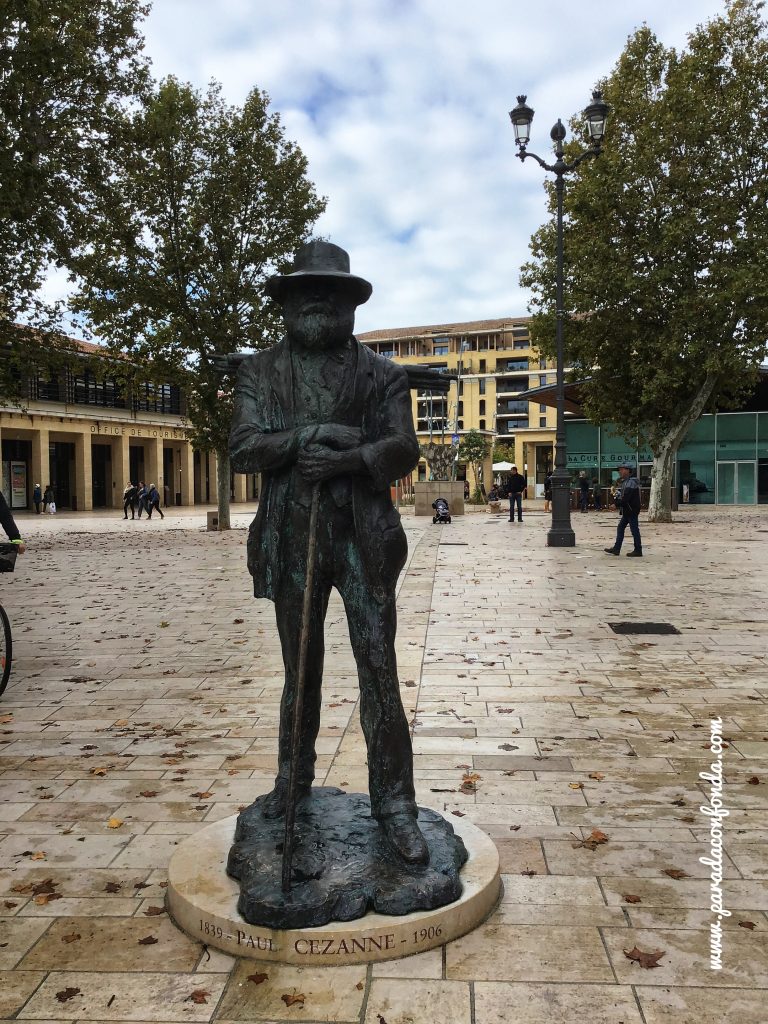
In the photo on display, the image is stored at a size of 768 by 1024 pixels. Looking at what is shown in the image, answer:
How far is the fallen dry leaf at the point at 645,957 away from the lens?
293 cm

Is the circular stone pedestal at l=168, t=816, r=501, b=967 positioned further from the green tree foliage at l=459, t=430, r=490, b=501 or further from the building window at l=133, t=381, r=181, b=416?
the green tree foliage at l=459, t=430, r=490, b=501

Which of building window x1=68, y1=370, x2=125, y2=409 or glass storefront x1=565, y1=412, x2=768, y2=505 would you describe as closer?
glass storefront x1=565, y1=412, x2=768, y2=505

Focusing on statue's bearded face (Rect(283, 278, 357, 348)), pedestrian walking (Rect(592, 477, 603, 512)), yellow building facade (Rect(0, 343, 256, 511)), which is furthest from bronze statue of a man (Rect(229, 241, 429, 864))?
yellow building facade (Rect(0, 343, 256, 511))

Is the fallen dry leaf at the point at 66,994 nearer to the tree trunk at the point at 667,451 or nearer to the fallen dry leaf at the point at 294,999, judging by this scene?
the fallen dry leaf at the point at 294,999

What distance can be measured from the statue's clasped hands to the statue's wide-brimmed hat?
0.53m

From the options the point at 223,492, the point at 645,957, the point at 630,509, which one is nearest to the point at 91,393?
the point at 223,492

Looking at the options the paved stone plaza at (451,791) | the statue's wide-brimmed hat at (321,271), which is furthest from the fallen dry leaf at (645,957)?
the statue's wide-brimmed hat at (321,271)

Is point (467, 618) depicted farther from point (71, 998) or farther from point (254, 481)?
point (254, 481)

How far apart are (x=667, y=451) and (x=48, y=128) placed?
61.4 feet

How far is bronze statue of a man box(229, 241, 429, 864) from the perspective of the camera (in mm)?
3264

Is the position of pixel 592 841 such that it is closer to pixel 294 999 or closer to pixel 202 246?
pixel 294 999

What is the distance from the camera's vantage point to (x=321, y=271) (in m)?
3.23

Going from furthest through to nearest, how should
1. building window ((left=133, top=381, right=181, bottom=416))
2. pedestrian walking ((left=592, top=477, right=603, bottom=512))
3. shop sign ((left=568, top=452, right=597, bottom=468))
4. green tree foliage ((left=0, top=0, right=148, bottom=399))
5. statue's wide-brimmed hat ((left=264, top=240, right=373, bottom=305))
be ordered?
building window ((left=133, top=381, right=181, bottom=416))
shop sign ((left=568, top=452, right=597, bottom=468))
pedestrian walking ((left=592, top=477, right=603, bottom=512))
green tree foliage ((left=0, top=0, right=148, bottom=399))
statue's wide-brimmed hat ((left=264, top=240, right=373, bottom=305))

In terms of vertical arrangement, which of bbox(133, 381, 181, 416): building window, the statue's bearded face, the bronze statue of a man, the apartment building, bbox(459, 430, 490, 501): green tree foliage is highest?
the apartment building
